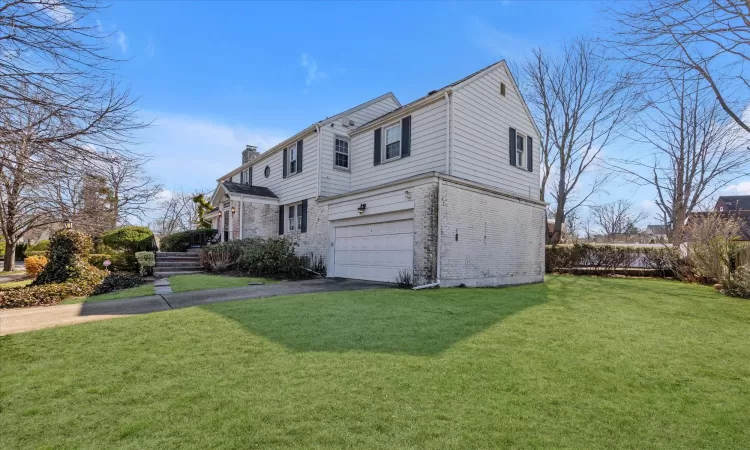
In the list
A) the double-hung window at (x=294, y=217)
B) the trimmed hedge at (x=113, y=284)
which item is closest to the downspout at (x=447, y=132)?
the double-hung window at (x=294, y=217)

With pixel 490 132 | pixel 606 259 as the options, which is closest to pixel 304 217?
pixel 490 132

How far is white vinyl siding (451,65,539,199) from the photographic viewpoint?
11531mm

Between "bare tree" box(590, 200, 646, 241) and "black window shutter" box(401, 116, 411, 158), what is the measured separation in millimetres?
44682

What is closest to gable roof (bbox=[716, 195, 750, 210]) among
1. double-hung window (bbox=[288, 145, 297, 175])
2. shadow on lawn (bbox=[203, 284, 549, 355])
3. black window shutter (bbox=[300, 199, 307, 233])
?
shadow on lawn (bbox=[203, 284, 549, 355])

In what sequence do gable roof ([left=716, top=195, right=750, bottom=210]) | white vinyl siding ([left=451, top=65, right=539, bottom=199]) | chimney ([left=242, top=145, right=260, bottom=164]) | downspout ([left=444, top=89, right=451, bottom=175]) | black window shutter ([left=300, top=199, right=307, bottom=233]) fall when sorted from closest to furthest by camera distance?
downspout ([left=444, top=89, right=451, bottom=175]) → white vinyl siding ([left=451, top=65, right=539, bottom=199]) → black window shutter ([left=300, top=199, right=307, bottom=233]) → chimney ([left=242, top=145, right=260, bottom=164]) → gable roof ([left=716, top=195, right=750, bottom=210])

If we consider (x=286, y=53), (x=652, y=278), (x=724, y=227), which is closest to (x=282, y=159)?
(x=286, y=53)

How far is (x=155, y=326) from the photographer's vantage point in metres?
5.31

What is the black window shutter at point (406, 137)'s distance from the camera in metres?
12.4

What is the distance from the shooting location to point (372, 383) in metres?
3.35

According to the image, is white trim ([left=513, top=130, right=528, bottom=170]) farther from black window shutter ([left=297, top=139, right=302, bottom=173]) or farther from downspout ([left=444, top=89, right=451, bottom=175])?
black window shutter ([left=297, top=139, right=302, bottom=173])

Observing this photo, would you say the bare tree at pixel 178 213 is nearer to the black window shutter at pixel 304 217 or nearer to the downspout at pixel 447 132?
the black window shutter at pixel 304 217

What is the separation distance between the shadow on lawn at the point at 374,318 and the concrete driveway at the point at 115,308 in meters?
1.26

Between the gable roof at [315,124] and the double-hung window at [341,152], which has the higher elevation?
the gable roof at [315,124]

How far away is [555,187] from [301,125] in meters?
18.9
